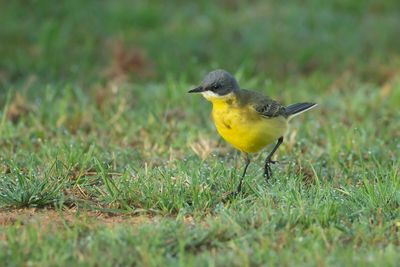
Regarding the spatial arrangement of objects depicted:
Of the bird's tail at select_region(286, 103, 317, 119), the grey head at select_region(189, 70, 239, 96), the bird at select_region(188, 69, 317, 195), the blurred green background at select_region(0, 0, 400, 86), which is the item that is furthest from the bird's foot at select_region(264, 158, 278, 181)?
the blurred green background at select_region(0, 0, 400, 86)

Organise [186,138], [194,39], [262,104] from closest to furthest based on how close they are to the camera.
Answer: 1. [262,104]
2. [186,138]
3. [194,39]

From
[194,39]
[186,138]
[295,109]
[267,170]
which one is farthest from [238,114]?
[194,39]

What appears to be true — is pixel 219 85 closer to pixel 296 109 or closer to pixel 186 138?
pixel 296 109

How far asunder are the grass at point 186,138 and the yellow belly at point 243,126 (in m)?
0.26

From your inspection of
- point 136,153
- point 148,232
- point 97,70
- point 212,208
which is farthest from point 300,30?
point 148,232

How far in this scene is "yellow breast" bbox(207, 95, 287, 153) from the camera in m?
6.27

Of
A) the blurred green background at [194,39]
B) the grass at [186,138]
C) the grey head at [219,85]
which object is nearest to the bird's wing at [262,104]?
the grey head at [219,85]

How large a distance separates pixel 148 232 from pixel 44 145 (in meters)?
2.59

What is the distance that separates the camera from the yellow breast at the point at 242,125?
6.27 meters

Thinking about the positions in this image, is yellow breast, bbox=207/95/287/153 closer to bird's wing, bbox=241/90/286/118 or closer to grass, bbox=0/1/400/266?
→ bird's wing, bbox=241/90/286/118

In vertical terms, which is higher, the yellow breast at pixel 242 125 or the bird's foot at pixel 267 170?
the yellow breast at pixel 242 125

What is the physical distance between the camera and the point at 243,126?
6.27 m

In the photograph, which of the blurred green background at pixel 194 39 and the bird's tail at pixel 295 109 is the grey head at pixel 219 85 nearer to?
the bird's tail at pixel 295 109

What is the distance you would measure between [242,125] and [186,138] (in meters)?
1.70
